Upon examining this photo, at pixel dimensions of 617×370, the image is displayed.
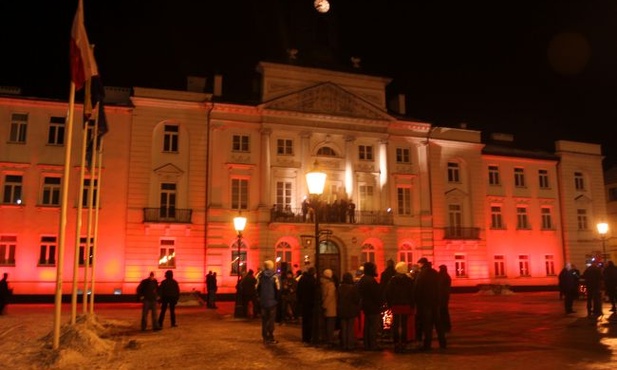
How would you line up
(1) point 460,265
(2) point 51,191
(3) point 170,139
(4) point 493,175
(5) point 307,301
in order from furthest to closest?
1. (4) point 493,175
2. (1) point 460,265
3. (3) point 170,139
4. (2) point 51,191
5. (5) point 307,301

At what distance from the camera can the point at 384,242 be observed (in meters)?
37.6

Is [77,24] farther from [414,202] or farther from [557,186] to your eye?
[557,186]

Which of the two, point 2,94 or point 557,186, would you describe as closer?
point 2,94

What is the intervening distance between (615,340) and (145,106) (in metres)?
29.5

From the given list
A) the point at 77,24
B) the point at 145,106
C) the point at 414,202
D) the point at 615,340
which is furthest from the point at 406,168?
the point at 77,24

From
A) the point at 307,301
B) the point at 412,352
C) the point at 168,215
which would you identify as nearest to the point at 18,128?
the point at 168,215

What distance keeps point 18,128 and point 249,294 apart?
2134 cm

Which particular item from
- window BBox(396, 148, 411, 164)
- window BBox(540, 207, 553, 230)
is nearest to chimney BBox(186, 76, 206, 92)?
window BBox(396, 148, 411, 164)

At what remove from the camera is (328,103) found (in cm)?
3794

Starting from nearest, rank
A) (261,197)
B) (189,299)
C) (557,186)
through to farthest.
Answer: (189,299)
(261,197)
(557,186)

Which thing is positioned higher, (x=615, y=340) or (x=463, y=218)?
(x=463, y=218)

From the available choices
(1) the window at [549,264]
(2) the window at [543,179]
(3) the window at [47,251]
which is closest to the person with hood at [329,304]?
(3) the window at [47,251]

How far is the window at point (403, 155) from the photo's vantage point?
40.1 m

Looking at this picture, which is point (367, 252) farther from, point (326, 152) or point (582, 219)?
point (582, 219)
